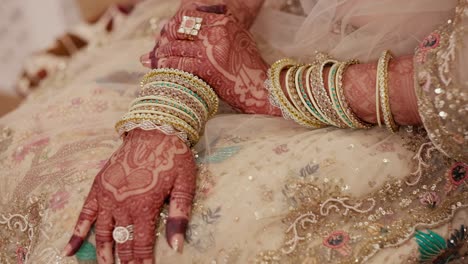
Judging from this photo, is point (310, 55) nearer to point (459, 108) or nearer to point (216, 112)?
point (216, 112)

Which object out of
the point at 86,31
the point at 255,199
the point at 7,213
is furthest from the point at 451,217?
the point at 86,31

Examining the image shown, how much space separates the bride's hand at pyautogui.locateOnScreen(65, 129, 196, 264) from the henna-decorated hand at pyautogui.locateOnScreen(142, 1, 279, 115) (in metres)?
0.14

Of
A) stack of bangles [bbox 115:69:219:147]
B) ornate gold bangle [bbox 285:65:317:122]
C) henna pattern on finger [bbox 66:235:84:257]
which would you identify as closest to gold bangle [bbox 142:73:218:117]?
stack of bangles [bbox 115:69:219:147]

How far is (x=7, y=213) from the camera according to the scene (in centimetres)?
82

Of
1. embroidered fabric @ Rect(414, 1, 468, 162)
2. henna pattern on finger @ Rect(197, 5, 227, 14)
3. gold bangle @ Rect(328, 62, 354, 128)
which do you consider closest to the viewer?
embroidered fabric @ Rect(414, 1, 468, 162)

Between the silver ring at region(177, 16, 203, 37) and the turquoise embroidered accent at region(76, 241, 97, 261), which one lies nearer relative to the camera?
the turquoise embroidered accent at region(76, 241, 97, 261)

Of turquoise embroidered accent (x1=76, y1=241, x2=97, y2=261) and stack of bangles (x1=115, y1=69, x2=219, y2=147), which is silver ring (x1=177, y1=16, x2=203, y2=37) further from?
turquoise embroidered accent (x1=76, y1=241, x2=97, y2=261)

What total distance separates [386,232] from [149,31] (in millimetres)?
643

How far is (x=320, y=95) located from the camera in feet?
2.49

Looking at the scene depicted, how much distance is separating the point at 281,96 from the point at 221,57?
0.33 feet

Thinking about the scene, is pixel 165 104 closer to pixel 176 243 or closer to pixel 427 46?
pixel 176 243

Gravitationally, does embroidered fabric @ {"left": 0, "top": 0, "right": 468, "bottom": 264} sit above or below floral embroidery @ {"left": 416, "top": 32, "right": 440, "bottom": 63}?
below

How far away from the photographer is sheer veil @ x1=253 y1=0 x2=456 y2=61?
0.78 metres

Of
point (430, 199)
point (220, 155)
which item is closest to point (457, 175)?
point (430, 199)
